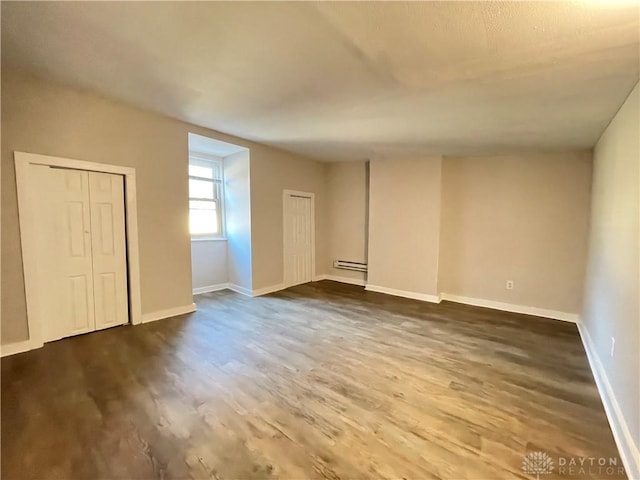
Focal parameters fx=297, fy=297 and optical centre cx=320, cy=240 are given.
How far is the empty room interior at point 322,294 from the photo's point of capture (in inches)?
67.6

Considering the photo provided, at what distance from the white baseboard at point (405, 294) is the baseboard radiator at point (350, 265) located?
1.54 ft

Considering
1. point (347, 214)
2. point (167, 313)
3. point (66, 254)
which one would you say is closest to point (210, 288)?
point (167, 313)

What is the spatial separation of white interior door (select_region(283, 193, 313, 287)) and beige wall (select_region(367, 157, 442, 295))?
4.22 ft

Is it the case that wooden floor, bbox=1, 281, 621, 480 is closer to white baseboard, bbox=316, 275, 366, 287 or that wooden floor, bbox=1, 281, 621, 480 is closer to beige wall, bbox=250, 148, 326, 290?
beige wall, bbox=250, 148, 326, 290

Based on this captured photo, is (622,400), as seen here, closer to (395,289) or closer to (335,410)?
(335,410)

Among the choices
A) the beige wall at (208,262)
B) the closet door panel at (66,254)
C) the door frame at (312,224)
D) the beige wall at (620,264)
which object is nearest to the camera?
the beige wall at (620,264)

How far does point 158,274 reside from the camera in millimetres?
3750

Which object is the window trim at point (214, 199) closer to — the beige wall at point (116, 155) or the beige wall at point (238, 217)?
the beige wall at point (238, 217)

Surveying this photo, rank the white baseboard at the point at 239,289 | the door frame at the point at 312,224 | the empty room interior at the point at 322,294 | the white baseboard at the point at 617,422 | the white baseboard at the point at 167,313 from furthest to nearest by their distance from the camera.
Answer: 1. the door frame at the point at 312,224
2. the white baseboard at the point at 239,289
3. the white baseboard at the point at 167,313
4. the empty room interior at the point at 322,294
5. the white baseboard at the point at 617,422

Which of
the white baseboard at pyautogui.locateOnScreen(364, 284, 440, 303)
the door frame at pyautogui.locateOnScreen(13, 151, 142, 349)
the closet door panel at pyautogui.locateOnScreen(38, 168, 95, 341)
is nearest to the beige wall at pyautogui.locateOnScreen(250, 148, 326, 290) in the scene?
the white baseboard at pyautogui.locateOnScreen(364, 284, 440, 303)

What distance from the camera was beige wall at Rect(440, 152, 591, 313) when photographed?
165 inches

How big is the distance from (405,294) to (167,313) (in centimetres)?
379

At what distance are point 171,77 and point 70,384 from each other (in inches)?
103

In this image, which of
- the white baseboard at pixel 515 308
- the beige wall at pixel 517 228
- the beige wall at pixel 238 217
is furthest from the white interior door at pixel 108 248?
the white baseboard at pixel 515 308
